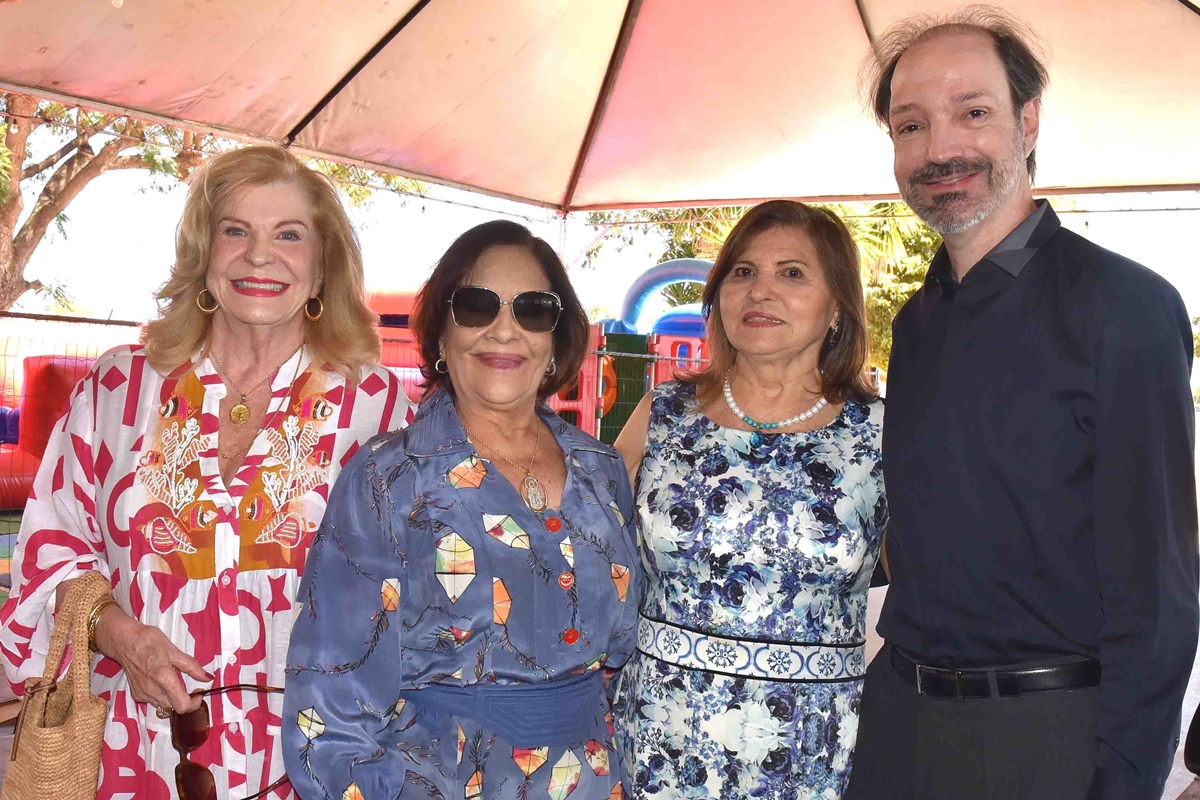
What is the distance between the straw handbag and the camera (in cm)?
215

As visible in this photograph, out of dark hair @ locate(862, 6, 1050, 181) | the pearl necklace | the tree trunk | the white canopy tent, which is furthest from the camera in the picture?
the tree trunk

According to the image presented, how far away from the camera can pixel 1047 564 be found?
2180mm

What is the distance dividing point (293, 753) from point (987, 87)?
2.14 meters

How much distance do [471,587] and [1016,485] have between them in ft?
3.89

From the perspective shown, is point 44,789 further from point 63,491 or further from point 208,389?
point 208,389

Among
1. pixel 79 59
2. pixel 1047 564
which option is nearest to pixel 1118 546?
pixel 1047 564

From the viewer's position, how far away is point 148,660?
7.07ft

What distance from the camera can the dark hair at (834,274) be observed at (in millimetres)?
2850

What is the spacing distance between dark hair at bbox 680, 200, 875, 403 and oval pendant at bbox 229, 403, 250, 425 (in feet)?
4.12

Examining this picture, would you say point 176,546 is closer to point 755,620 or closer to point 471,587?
point 471,587

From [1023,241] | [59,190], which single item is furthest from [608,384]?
[59,190]

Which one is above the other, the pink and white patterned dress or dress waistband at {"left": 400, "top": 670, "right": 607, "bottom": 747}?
the pink and white patterned dress

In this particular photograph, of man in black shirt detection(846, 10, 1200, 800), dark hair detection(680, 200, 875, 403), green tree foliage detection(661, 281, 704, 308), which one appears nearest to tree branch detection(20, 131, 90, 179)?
green tree foliage detection(661, 281, 704, 308)

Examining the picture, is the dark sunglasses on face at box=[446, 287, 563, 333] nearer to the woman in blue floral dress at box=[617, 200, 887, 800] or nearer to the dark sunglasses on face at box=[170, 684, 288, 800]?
the woman in blue floral dress at box=[617, 200, 887, 800]
